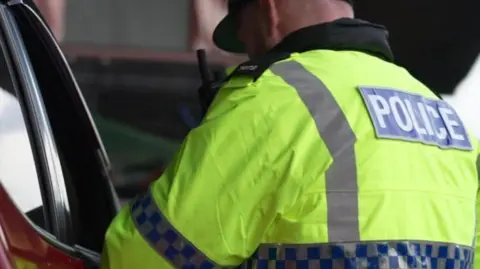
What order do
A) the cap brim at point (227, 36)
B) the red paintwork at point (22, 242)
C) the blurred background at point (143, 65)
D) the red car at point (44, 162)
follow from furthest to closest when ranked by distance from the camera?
the blurred background at point (143, 65) → the cap brim at point (227, 36) → the red car at point (44, 162) → the red paintwork at point (22, 242)

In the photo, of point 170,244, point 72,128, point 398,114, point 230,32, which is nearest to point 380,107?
point 398,114

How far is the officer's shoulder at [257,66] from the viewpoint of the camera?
5.86 ft

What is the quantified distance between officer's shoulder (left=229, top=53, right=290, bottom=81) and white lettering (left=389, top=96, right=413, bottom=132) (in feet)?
0.77

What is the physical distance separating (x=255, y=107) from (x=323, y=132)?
0.14m

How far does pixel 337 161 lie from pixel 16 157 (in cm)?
59

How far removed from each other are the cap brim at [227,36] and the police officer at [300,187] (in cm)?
58

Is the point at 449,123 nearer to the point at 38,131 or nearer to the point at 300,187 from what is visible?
the point at 300,187

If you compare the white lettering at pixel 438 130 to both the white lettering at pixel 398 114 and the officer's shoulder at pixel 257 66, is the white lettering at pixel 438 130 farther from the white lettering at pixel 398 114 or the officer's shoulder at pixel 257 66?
the officer's shoulder at pixel 257 66

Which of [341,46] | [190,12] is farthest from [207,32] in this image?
[341,46]

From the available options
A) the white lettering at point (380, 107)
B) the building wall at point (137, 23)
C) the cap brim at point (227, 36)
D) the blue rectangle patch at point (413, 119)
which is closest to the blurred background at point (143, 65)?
the building wall at point (137, 23)

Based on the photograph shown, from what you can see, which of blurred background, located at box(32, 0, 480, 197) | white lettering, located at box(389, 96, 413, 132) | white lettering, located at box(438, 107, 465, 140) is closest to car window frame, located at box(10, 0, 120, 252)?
white lettering, located at box(389, 96, 413, 132)

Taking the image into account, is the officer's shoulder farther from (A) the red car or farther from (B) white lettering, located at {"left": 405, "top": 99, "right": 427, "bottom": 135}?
(A) the red car

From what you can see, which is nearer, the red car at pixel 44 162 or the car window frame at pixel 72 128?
the red car at pixel 44 162

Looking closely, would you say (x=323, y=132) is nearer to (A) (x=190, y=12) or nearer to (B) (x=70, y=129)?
(B) (x=70, y=129)
